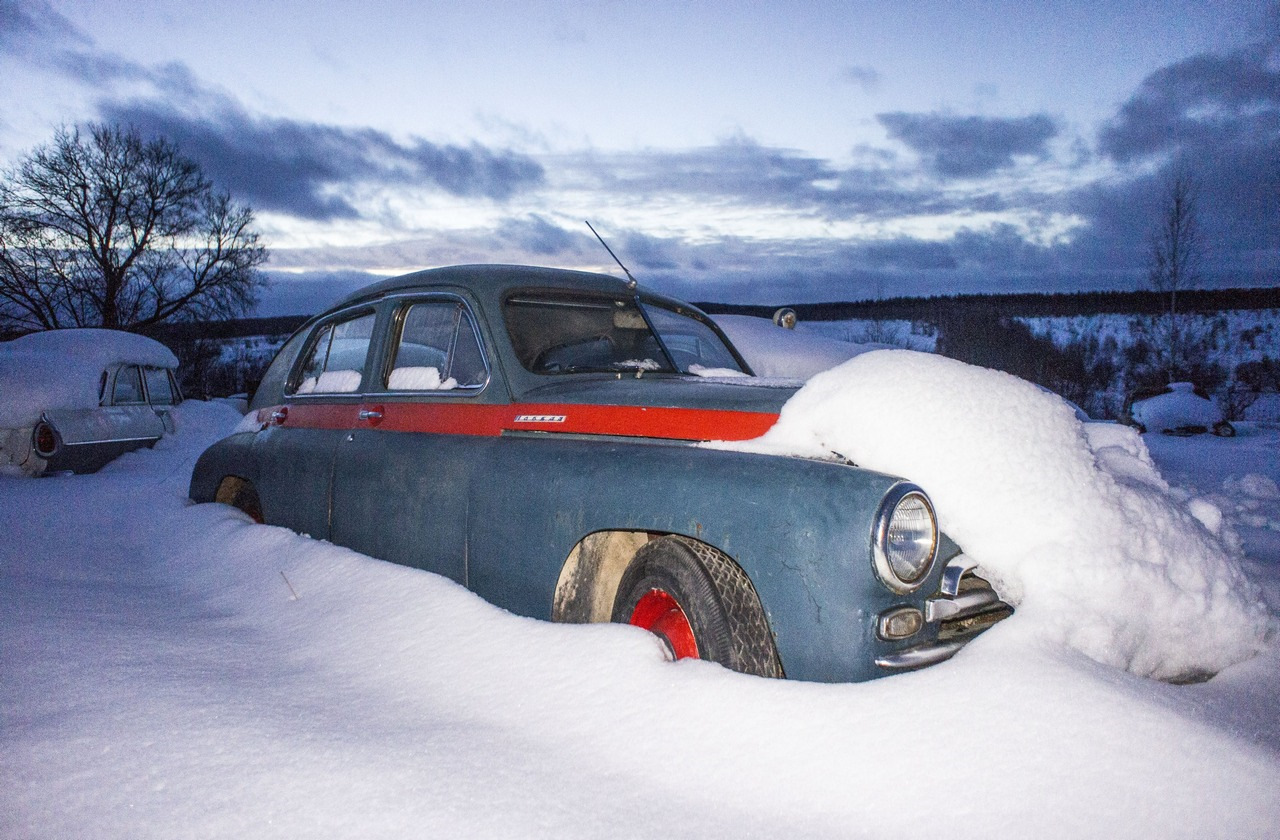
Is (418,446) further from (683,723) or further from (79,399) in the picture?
(79,399)

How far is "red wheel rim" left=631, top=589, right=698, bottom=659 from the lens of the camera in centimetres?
234

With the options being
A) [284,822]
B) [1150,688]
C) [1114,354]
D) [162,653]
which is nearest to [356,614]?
[162,653]

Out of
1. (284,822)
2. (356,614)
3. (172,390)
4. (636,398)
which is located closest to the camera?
(284,822)

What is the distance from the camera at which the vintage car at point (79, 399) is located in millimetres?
8219

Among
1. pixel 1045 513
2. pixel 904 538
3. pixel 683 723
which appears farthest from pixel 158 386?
pixel 1045 513

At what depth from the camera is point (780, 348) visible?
7.29m

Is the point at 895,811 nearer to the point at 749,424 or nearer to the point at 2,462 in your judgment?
the point at 749,424

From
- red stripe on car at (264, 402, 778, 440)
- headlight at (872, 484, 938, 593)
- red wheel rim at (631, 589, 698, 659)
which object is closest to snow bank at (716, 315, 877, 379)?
red stripe on car at (264, 402, 778, 440)

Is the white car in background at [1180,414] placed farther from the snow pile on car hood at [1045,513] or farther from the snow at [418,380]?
the snow at [418,380]

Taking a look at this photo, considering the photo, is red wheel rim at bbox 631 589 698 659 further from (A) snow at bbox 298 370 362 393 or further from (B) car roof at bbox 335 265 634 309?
(A) snow at bbox 298 370 362 393

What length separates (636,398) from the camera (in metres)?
2.84

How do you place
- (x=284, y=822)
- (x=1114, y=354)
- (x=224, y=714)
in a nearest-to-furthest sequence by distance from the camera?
(x=284, y=822) < (x=224, y=714) < (x=1114, y=354)

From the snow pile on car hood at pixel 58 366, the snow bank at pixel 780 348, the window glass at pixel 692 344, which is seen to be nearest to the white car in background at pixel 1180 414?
the snow bank at pixel 780 348

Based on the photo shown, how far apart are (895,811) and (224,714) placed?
187cm
